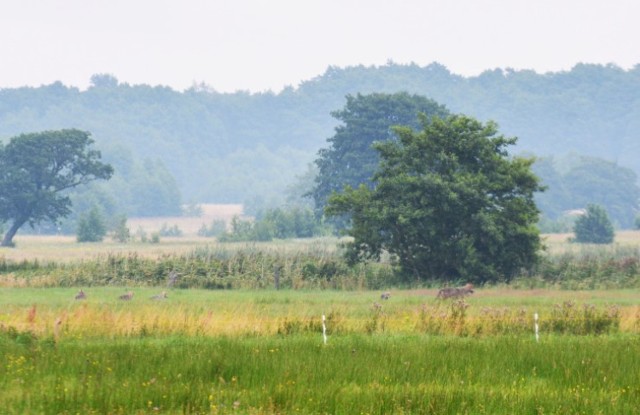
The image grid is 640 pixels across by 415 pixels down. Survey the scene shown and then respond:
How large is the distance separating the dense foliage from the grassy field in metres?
16.0

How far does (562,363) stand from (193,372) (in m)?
6.65

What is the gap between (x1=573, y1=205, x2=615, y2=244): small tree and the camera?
8831cm

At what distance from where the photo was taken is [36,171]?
3647 inches

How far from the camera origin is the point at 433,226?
4747 centimetres

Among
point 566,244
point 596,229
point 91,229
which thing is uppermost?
point 91,229

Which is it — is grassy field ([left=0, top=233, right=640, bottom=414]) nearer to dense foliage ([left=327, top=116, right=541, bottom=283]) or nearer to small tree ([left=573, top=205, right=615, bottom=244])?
dense foliage ([left=327, top=116, right=541, bottom=283])

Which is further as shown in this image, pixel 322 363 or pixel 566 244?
pixel 566 244

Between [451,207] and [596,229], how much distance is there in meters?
44.6

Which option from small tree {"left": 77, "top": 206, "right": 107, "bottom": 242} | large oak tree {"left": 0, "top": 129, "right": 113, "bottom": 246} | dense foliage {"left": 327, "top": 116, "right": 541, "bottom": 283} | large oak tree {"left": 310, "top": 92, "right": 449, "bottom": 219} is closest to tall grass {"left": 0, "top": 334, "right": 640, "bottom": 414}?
dense foliage {"left": 327, "top": 116, "right": 541, "bottom": 283}

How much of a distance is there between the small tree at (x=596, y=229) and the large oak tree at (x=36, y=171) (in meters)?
41.3

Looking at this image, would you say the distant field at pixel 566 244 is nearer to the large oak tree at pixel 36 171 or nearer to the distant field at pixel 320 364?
the distant field at pixel 320 364

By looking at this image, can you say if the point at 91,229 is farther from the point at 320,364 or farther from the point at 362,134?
the point at 320,364

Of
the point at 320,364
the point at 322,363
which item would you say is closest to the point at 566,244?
the point at 322,363

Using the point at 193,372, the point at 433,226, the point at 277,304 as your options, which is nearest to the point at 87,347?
the point at 193,372
